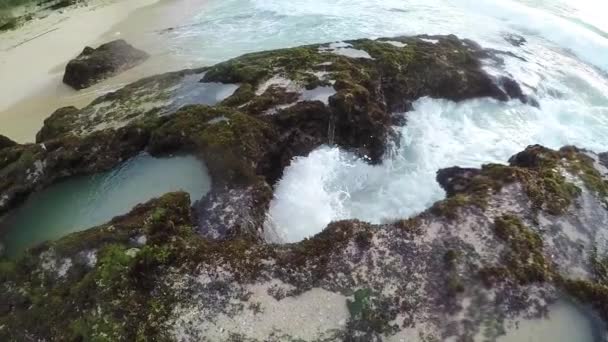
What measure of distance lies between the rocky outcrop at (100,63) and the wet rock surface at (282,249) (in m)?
5.58

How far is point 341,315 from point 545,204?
19.3 ft

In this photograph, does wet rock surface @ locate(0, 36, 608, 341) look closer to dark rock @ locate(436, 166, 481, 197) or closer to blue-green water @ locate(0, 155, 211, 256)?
dark rock @ locate(436, 166, 481, 197)

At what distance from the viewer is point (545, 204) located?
11922 mm

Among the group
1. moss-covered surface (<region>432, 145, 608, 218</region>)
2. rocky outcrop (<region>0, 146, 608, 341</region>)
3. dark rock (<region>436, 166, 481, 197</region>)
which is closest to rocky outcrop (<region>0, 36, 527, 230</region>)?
rocky outcrop (<region>0, 146, 608, 341</region>)

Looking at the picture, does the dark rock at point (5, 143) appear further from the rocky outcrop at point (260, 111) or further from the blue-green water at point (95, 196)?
the blue-green water at point (95, 196)

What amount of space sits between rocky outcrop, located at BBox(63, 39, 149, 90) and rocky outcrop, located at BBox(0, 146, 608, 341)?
437 inches

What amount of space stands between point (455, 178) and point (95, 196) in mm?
9355

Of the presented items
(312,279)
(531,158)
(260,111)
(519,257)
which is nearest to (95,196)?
(260,111)

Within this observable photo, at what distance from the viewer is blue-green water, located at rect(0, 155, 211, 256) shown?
38.9 feet

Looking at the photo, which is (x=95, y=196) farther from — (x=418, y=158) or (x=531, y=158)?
(x=531, y=158)

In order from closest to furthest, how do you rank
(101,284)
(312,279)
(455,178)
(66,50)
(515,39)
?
(101,284), (312,279), (455,178), (515,39), (66,50)

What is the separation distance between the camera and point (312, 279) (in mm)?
10062

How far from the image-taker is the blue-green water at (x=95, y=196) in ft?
38.9

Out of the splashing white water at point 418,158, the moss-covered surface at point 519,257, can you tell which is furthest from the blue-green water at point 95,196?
the moss-covered surface at point 519,257
